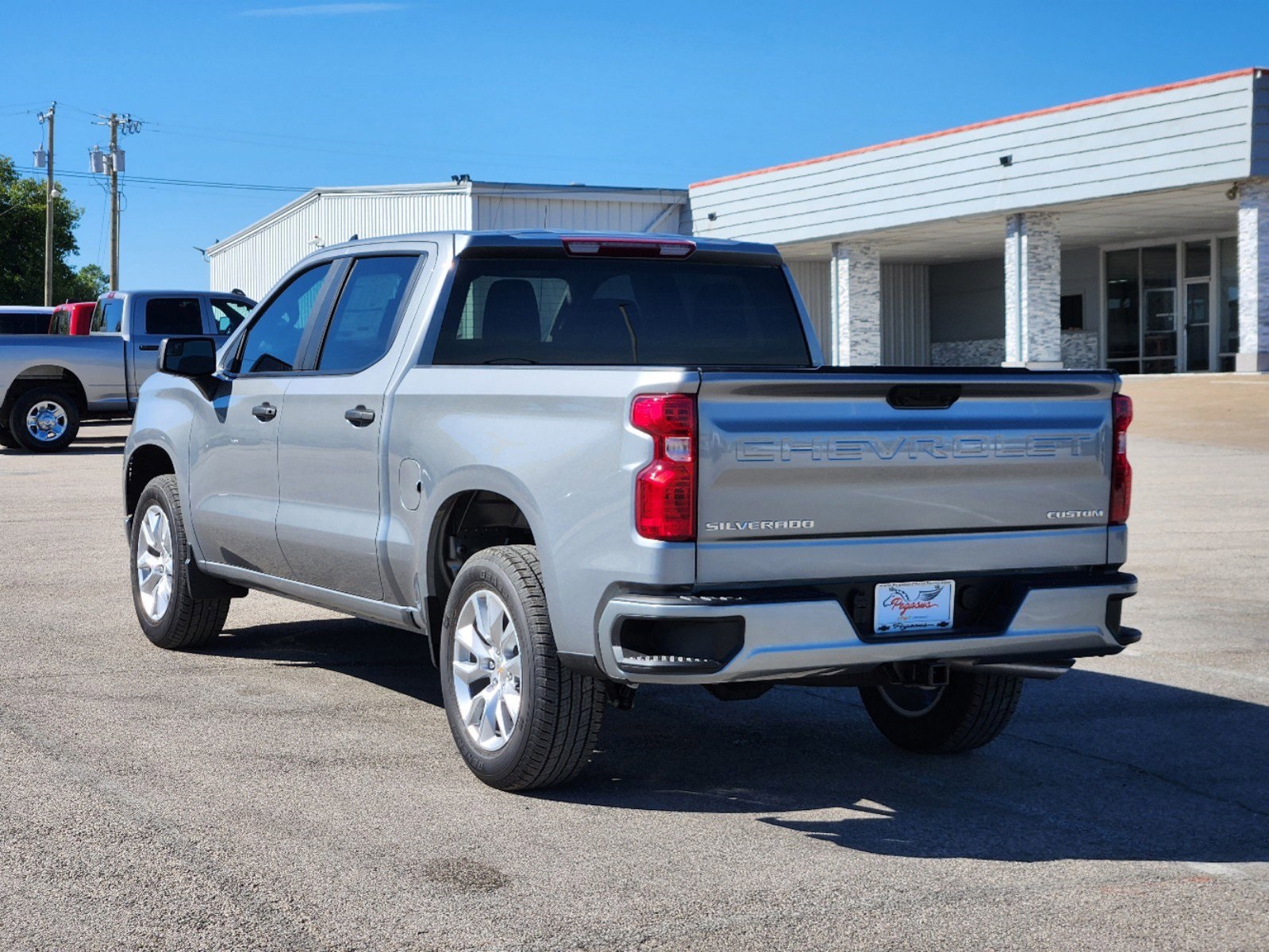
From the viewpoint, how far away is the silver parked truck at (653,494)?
4938 millimetres

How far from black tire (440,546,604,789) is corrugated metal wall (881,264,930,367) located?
139ft

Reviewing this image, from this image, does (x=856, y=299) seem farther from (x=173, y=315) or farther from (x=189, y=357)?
(x=189, y=357)

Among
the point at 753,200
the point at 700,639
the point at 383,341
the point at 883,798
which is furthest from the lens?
the point at 753,200

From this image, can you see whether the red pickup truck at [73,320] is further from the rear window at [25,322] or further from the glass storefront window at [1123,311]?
the glass storefront window at [1123,311]

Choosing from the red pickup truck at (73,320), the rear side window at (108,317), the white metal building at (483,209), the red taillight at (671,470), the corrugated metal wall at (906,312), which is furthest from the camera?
the corrugated metal wall at (906,312)

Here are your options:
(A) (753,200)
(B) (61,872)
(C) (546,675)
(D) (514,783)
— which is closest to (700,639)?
(C) (546,675)

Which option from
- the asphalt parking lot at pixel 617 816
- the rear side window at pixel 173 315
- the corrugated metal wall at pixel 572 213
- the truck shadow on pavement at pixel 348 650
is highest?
the corrugated metal wall at pixel 572 213

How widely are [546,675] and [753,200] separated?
114 feet

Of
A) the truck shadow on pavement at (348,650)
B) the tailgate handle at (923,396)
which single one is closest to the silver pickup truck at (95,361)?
the truck shadow on pavement at (348,650)

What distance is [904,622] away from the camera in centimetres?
525

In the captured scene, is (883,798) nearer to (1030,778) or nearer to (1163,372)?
(1030,778)

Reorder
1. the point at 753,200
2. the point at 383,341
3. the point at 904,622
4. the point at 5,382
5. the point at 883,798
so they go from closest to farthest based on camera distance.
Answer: the point at 904,622
the point at 883,798
the point at 383,341
the point at 5,382
the point at 753,200

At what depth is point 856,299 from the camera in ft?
125

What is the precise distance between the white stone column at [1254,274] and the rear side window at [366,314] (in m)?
25.4
